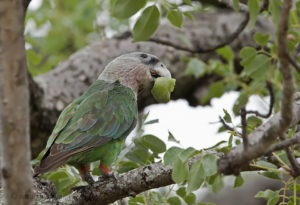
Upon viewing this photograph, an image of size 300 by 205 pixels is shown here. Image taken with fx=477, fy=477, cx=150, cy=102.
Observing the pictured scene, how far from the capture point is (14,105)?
1.57 metres

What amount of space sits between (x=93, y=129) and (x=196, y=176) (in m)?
1.25

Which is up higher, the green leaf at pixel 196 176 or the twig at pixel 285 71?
the twig at pixel 285 71

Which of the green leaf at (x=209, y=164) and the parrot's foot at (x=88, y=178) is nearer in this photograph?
the green leaf at (x=209, y=164)

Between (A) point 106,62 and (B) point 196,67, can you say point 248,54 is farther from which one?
(A) point 106,62

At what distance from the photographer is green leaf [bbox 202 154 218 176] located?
6.35 feet

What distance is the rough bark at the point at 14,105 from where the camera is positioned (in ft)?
4.96

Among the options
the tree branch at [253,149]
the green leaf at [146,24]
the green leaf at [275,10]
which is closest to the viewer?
the green leaf at [275,10]

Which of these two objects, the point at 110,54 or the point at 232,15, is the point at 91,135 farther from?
the point at 232,15

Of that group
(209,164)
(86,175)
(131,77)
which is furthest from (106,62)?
(209,164)

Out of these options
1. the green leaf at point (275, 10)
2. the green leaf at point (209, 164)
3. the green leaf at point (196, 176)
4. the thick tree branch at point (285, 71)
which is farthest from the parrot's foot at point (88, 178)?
the green leaf at point (275, 10)

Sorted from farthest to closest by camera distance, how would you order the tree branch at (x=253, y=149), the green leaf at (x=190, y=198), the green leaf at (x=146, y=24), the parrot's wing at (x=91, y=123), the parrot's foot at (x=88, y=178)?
the parrot's foot at (x=88, y=178) < the parrot's wing at (x=91, y=123) < the green leaf at (x=190, y=198) < the green leaf at (x=146, y=24) < the tree branch at (x=253, y=149)

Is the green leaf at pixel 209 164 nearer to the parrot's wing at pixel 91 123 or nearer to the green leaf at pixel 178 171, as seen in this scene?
the green leaf at pixel 178 171

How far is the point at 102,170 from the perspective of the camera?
3.09 meters

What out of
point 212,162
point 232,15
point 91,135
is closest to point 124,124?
point 91,135
